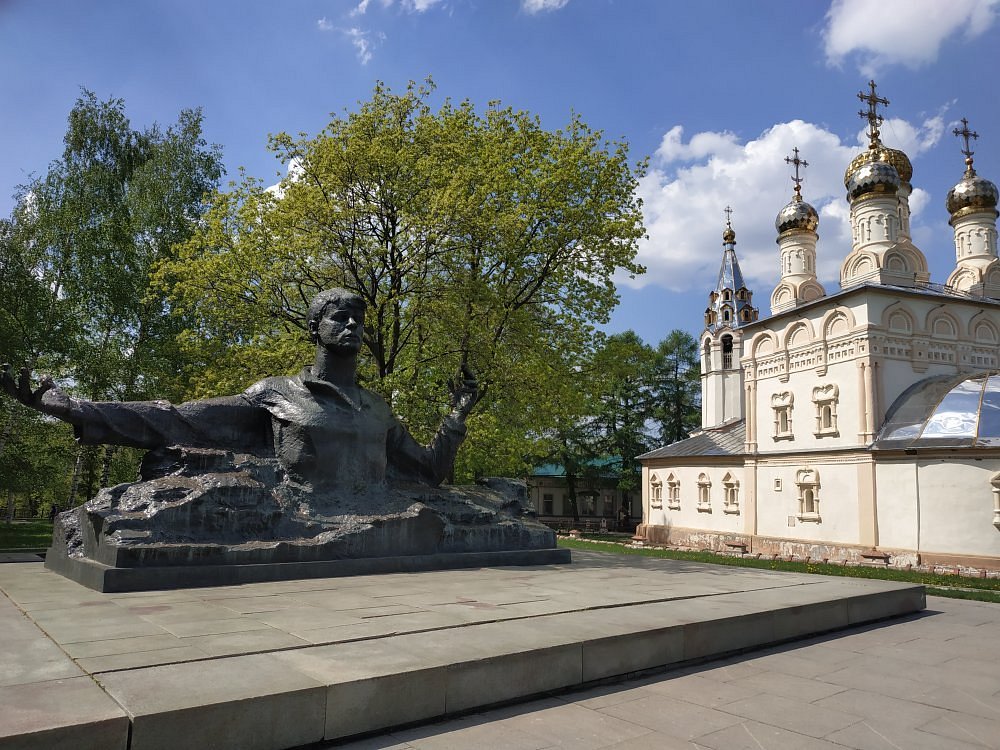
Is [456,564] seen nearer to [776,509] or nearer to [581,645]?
[581,645]

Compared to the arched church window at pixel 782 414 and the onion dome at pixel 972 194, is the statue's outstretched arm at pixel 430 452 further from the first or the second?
the onion dome at pixel 972 194

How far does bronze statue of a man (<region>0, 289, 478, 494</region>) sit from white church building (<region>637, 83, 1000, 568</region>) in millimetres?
15368

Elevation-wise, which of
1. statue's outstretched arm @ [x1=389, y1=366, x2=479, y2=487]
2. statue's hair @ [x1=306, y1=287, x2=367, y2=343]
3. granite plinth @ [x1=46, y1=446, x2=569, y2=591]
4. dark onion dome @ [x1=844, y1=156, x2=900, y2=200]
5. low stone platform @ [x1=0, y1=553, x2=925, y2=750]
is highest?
dark onion dome @ [x1=844, y1=156, x2=900, y2=200]

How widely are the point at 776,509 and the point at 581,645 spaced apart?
20.8 meters

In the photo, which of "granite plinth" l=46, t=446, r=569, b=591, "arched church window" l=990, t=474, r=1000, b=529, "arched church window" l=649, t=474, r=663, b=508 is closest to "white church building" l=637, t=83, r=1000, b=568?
"arched church window" l=990, t=474, r=1000, b=529

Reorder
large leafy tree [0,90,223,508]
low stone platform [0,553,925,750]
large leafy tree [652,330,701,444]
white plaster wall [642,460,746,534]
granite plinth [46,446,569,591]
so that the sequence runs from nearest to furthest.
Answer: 1. low stone platform [0,553,925,750]
2. granite plinth [46,446,569,591]
3. large leafy tree [0,90,223,508]
4. white plaster wall [642,460,746,534]
5. large leafy tree [652,330,701,444]

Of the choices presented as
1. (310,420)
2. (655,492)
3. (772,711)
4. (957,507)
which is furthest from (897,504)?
(772,711)

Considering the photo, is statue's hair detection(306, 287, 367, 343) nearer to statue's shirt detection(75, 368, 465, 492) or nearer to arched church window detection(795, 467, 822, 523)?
statue's shirt detection(75, 368, 465, 492)

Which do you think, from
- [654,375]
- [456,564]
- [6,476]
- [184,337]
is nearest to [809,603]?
[456,564]

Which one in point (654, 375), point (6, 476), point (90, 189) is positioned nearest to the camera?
point (6, 476)

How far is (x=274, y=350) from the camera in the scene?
13141mm

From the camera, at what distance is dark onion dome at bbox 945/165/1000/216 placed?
25344mm

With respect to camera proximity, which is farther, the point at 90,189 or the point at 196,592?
the point at 90,189

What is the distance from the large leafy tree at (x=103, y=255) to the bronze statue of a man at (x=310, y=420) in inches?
330
